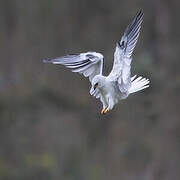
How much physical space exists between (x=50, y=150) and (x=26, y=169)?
0.43m

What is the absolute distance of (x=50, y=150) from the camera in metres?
13.8

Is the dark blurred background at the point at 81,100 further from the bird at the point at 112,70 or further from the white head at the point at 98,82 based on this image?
the white head at the point at 98,82

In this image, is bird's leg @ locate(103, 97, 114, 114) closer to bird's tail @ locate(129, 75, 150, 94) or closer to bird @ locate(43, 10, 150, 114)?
bird @ locate(43, 10, 150, 114)

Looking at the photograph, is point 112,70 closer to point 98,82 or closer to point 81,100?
point 98,82

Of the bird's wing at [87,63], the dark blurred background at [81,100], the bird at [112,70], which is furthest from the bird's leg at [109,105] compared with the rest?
the dark blurred background at [81,100]

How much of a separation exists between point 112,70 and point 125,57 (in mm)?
94

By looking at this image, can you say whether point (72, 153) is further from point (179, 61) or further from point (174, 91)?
point (179, 61)

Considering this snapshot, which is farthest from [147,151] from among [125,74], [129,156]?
[125,74]

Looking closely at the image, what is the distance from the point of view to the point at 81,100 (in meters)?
15.0

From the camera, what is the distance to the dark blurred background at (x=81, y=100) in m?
13.3

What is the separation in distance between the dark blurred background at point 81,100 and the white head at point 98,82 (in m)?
7.04

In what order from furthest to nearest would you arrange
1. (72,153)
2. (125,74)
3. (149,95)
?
(149,95), (72,153), (125,74)

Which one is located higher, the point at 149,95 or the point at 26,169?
the point at 149,95

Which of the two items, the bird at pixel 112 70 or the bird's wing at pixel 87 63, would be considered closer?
the bird at pixel 112 70
